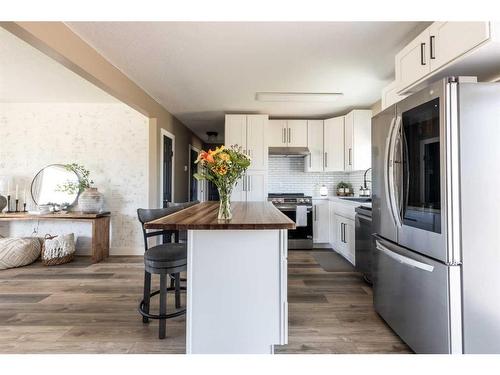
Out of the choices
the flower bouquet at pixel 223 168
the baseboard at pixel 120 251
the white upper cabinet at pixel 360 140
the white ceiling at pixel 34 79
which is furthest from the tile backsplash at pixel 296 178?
the flower bouquet at pixel 223 168

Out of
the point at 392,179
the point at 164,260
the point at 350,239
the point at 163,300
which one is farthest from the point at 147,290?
the point at 350,239

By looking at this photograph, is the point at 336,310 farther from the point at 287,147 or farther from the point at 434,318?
the point at 287,147

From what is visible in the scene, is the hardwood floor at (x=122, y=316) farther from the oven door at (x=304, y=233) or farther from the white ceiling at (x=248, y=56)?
the white ceiling at (x=248, y=56)

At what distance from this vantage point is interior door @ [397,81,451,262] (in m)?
1.45

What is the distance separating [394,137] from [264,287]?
138 centimetres

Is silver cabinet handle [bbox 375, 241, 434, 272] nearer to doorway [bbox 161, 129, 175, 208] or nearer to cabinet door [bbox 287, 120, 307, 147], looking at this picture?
cabinet door [bbox 287, 120, 307, 147]

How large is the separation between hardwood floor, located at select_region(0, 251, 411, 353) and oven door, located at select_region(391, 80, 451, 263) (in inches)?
32.1

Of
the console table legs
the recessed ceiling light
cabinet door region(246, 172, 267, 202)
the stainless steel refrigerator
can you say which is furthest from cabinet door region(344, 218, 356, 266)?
the console table legs

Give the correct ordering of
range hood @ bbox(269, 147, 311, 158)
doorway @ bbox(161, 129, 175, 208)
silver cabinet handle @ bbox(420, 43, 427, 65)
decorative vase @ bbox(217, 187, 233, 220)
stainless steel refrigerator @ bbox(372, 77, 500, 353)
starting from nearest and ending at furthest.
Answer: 1. stainless steel refrigerator @ bbox(372, 77, 500, 353)
2. decorative vase @ bbox(217, 187, 233, 220)
3. silver cabinet handle @ bbox(420, 43, 427, 65)
4. doorway @ bbox(161, 129, 175, 208)
5. range hood @ bbox(269, 147, 311, 158)

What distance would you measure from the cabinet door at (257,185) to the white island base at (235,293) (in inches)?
114

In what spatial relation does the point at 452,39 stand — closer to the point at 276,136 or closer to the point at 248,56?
the point at 248,56

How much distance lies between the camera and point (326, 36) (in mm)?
2223
